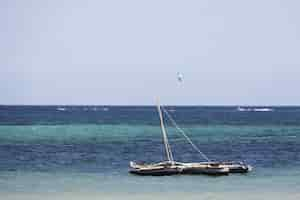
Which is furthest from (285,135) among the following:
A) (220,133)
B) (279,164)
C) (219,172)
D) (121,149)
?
(219,172)

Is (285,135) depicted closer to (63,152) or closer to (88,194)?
(63,152)

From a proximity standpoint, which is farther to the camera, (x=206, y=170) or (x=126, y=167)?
(x=126, y=167)

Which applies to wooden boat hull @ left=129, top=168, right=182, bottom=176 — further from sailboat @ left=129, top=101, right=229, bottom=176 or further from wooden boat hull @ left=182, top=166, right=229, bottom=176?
wooden boat hull @ left=182, top=166, right=229, bottom=176

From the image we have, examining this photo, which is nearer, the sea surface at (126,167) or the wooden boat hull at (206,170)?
the sea surface at (126,167)

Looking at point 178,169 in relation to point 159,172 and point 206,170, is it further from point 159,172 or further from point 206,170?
point 206,170

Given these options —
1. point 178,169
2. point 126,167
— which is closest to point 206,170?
point 178,169

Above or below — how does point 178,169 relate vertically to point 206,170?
above

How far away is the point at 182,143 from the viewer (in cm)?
7469

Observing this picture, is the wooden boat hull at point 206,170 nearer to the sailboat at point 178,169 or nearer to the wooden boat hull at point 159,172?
the sailboat at point 178,169

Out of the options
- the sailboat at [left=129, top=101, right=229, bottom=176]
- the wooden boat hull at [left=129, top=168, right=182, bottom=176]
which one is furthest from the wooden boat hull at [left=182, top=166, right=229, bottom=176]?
the wooden boat hull at [left=129, top=168, right=182, bottom=176]

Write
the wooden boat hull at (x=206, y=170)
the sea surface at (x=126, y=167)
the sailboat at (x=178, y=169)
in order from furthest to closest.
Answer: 1. the sailboat at (x=178, y=169)
2. the wooden boat hull at (x=206, y=170)
3. the sea surface at (x=126, y=167)

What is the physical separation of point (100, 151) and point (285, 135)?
27774 mm

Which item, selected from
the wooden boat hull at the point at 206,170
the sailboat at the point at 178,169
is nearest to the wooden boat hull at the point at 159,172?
the sailboat at the point at 178,169

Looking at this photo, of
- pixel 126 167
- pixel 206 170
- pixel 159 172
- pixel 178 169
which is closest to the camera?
pixel 159 172
